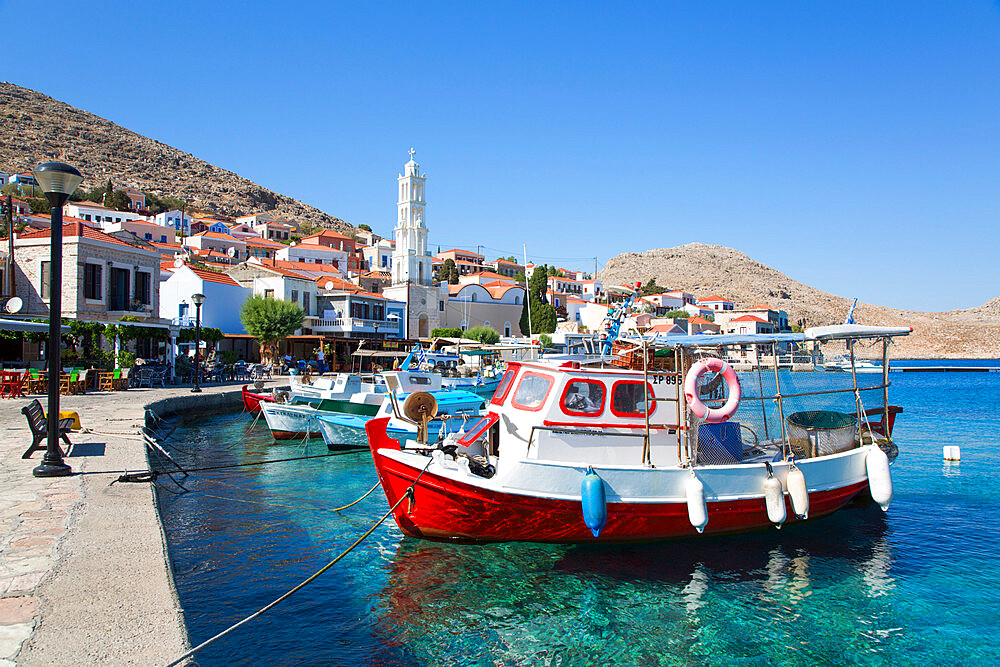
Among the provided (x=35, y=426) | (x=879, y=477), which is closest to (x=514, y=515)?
(x=879, y=477)

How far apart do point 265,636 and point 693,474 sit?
5.93 meters

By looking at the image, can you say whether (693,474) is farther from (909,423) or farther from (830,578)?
(909,423)

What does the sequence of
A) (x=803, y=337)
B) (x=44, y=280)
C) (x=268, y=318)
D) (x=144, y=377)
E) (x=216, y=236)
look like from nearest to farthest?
(x=803, y=337), (x=144, y=377), (x=44, y=280), (x=268, y=318), (x=216, y=236)

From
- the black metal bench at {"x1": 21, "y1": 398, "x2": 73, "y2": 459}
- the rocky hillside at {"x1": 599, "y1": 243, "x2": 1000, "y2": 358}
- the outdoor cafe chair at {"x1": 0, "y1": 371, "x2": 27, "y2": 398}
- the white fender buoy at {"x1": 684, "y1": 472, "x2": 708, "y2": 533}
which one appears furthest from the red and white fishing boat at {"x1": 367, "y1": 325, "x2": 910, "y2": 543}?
the rocky hillside at {"x1": 599, "y1": 243, "x2": 1000, "y2": 358}

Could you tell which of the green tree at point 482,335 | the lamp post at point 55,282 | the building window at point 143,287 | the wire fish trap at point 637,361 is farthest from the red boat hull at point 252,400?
the green tree at point 482,335

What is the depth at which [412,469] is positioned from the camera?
9.34 meters

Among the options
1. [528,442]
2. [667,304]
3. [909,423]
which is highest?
[667,304]

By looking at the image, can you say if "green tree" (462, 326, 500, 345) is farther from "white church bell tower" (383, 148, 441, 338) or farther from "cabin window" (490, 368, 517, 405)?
"cabin window" (490, 368, 517, 405)

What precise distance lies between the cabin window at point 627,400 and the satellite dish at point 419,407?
127 inches

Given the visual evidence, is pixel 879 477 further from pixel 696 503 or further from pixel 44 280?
pixel 44 280

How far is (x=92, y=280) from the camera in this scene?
28.1 metres

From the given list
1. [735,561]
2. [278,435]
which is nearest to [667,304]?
[278,435]

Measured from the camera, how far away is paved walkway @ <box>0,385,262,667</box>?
4.12m

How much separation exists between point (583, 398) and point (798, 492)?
3500 millimetres
